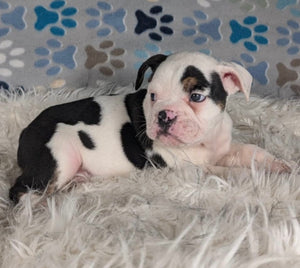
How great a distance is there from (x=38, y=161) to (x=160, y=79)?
0.47m

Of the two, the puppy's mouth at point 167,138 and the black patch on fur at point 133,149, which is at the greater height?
the puppy's mouth at point 167,138

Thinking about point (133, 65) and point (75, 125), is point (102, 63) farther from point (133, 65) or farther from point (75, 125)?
point (75, 125)

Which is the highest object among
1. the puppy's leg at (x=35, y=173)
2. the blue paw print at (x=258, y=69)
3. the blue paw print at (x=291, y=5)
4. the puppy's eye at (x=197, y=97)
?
the blue paw print at (x=291, y=5)

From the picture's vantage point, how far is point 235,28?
8.71 feet

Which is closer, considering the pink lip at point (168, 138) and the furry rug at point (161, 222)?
the furry rug at point (161, 222)

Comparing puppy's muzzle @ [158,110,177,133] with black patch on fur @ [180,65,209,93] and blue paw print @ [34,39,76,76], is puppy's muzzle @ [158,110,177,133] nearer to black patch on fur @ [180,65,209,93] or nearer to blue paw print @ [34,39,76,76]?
black patch on fur @ [180,65,209,93]

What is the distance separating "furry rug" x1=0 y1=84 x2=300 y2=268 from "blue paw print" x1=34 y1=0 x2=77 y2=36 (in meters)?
0.88

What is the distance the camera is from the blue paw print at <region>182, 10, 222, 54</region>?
2.65 meters

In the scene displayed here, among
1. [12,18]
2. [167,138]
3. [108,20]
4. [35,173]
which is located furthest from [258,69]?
[35,173]

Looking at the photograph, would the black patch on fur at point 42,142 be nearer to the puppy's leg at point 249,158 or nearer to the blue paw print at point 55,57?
the puppy's leg at point 249,158

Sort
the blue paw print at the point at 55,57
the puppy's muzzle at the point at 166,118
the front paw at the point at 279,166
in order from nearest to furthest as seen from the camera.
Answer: the puppy's muzzle at the point at 166,118 < the front paw at the point at 279,166 < the blue paw print at the point at 55,57

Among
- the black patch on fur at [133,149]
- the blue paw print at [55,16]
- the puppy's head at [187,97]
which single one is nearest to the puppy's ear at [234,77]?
the puppy's head at [187,97]

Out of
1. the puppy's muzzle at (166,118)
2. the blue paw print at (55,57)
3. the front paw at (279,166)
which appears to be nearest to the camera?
the puppy's muzzle at (166,118)

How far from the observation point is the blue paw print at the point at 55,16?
8.60 feet
